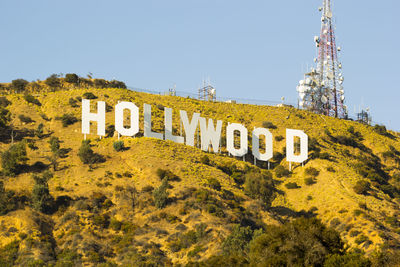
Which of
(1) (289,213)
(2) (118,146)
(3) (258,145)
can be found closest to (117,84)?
(2) (118,146)

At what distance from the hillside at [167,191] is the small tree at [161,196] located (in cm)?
28

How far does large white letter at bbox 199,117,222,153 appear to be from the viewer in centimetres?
9244

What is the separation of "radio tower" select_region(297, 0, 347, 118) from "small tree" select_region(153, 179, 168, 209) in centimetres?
5225

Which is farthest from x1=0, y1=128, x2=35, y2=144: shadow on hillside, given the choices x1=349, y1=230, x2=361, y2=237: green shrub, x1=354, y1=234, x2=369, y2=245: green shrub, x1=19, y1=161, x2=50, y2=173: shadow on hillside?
x1=354, y1=234, x2=369, y2=245: green shrub

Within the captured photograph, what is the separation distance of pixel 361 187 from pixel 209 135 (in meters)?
24.5

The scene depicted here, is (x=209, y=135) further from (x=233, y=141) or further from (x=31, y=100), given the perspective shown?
(x=31, y=100)

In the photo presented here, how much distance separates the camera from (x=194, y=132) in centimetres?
9231

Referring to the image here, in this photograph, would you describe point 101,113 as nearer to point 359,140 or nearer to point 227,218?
point 227,218

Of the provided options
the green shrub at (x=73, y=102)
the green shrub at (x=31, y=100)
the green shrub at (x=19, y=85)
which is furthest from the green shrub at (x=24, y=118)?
the green shrub at (x=19, y=85)

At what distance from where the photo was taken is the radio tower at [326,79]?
118375 mm

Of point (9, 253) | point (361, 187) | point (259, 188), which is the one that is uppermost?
point (259, 188)

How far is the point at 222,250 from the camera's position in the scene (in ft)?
205

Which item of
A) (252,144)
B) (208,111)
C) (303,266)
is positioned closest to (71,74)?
(208,111)

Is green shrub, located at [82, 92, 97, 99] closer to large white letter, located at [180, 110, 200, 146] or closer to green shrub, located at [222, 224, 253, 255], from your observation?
large white letter, located at [180, 110, 200, 146]
